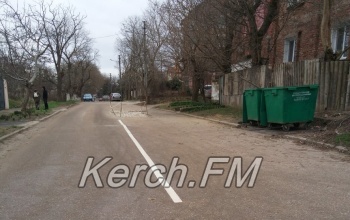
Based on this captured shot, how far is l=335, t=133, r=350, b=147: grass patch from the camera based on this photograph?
8.21 metres

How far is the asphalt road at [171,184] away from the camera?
174 inches

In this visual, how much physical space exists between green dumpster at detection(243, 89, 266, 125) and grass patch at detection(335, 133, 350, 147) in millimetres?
3861

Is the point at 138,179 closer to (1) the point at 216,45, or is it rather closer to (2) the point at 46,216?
(2) the point at 46,216

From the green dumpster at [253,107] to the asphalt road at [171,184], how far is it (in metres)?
2.82

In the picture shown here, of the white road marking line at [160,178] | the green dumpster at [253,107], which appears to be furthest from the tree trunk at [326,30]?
the white road marking line at [160,178]

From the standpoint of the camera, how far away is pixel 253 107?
512 inches

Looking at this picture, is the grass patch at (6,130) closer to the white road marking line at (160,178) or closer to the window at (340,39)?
the white road marking line at (160,178)

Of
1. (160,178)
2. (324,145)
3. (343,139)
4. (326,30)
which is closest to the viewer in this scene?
(160,178)

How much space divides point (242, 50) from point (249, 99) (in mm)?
8599

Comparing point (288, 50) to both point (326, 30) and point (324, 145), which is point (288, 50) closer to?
point (326, 30)

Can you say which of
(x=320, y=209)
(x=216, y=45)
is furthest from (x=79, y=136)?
(x=216, y=45)

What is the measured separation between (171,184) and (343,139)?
17.0ft

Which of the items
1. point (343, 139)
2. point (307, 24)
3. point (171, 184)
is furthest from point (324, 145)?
point (307, 24)

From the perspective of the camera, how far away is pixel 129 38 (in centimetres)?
4388
